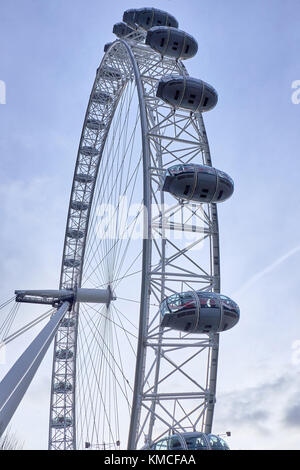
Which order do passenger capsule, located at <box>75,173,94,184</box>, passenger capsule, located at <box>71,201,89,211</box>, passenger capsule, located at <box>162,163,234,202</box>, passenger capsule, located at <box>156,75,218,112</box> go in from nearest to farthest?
passenger capsule, located at <box>162,163,234,202</box> → passenger capsule, located at <box>156,75,218,112</box> → passenger capsule, located at <box>75,173,94,184</box> → passenger capsule, located at <box>71,201,89,211</box>

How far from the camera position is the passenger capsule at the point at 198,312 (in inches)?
541

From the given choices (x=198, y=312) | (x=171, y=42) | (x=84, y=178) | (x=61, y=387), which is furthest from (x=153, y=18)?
(x=61, y=387)

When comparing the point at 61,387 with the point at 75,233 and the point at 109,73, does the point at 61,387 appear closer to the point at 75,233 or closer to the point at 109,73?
the point at 75,233

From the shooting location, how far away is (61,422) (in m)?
35.5

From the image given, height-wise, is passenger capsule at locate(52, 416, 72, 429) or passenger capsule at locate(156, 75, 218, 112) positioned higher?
passenger capsule at locate(156, 75, 218, 112)

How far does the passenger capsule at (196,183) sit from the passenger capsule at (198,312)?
13.6 feet

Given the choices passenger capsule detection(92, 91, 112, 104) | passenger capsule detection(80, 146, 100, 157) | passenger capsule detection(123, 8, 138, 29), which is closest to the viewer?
passenger capsule detection(123, 8, 138, 29)

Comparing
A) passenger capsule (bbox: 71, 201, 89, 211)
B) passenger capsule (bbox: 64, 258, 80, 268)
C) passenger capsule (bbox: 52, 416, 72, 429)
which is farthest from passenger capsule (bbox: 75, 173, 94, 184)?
passenger capsule (bbox: 52, 416, 72, 429)

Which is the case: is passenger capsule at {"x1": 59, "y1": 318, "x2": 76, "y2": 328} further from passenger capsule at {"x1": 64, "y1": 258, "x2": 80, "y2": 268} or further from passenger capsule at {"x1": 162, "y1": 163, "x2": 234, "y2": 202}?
passenger capsule at {"x1": 162, "y1": 163, "x2": 234, "y2": 202}

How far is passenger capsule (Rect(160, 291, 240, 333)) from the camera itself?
45.1 feet

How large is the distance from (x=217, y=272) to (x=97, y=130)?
18589 mm

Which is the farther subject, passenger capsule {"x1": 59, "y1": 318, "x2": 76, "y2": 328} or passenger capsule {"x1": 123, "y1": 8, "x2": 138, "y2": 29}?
passenger capsule {"x1": 59, "y1": 318, "x2": 76, "y2": 328}

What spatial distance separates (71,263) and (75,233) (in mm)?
2588

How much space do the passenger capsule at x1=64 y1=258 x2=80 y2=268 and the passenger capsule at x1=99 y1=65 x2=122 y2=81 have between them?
14.9m
